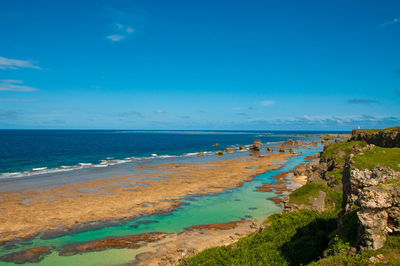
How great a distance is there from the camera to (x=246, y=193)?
122 ft

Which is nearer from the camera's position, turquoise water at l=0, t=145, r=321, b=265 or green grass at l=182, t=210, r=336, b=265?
green grass at l=182, t=210, r=336, b=265

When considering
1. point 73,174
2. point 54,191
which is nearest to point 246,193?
point 54,191

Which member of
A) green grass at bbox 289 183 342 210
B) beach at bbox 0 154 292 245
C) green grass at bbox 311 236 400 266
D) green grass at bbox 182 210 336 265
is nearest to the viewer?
green grass at bbox 311 236 400 266

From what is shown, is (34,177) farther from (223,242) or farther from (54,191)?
(223,242)

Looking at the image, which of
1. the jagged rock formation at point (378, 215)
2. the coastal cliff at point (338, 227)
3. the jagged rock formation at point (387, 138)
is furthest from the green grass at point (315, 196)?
the jagged rock formation at point (387, 138)

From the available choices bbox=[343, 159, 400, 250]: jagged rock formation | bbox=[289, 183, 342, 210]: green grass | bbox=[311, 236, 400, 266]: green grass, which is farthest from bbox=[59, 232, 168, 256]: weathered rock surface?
bbox=[343, 159, 400, 250]: jagged rock formation

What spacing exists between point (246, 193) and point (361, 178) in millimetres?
25507

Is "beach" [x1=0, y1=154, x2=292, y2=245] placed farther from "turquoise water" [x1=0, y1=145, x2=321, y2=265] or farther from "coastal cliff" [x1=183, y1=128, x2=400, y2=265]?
"coastal cliff" [x1=183, y1=128, x2=400, y2=265]

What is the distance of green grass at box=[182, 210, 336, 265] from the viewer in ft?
43.9

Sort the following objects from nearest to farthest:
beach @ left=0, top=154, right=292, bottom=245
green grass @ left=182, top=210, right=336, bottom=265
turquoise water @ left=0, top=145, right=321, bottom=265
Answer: green grass @ left=182, top=210, right=336, bottom=265
turquoise water @ left=0, top=145, right=321, bottom=265
beach @ left=0, top=154, right=292, bottom=245

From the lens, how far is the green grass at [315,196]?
19.9 metres

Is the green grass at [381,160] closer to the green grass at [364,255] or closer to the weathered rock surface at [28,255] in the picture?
the green grass at [364,255]

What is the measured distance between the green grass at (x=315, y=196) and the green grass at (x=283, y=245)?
254cm

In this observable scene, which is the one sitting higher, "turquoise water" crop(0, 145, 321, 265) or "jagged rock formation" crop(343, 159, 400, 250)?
"jagged rock formation" crop(343, 159, 400, 250)
